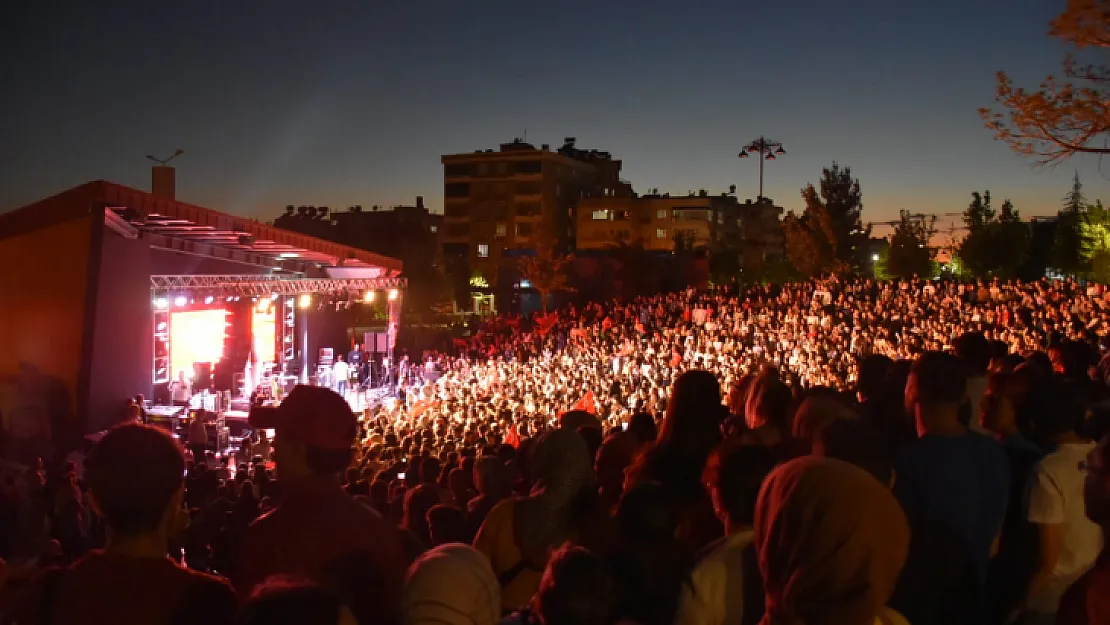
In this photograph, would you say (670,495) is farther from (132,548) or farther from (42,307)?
(42,307)

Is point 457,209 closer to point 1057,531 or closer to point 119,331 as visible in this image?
point 119,331

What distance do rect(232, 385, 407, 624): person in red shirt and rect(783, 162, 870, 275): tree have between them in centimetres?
3565

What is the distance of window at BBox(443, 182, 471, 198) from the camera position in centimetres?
6113

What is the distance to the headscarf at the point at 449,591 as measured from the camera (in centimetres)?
195

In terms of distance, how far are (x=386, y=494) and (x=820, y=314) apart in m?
13.5

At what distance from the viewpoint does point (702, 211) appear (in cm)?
5700

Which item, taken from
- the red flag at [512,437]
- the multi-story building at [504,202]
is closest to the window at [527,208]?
the multi-story building at [504,202]

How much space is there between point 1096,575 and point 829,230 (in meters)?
37.1

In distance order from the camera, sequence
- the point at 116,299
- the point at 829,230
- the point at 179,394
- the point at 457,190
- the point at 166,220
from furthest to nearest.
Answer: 1. the point at 457,190
2. the point at 829,230
3. the point at 179,394
4. the point at 166,220
5. the point at 116,299

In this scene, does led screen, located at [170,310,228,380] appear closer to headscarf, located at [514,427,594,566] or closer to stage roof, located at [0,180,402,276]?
stage roof, located at [0,180,402,276]

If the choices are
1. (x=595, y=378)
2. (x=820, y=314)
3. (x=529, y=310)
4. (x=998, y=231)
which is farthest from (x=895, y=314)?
(x=529, y=310)

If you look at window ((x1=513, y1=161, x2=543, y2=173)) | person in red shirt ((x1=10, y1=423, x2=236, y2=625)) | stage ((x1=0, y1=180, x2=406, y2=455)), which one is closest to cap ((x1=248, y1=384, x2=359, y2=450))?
person in red shirt ((x1=10, y1=423, x2=236, y2=625))

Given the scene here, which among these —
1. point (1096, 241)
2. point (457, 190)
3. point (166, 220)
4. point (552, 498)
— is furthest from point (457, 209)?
point (552, 498)

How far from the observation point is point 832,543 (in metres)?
1.83
